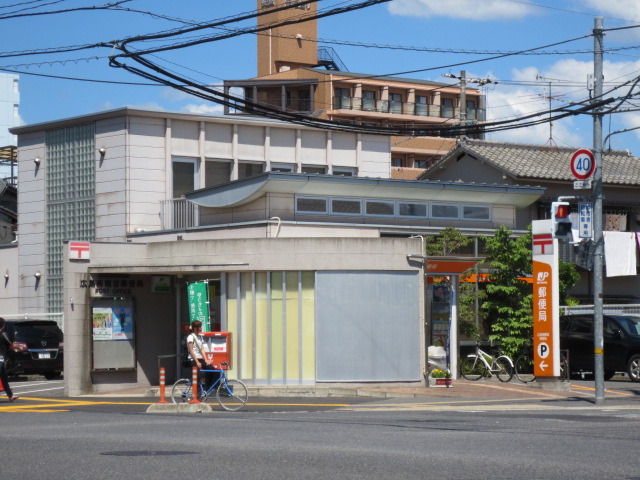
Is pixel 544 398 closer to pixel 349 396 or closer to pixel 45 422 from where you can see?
pixel 349 396

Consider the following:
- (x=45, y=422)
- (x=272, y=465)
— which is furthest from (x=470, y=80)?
A: (x=272, y=465)

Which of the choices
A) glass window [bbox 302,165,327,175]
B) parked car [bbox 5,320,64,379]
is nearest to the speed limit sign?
glass window [bbox 302,165,327,175]

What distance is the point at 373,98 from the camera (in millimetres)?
76312

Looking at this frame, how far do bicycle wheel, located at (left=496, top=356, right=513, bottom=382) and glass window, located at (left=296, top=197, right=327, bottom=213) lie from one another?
6.52 meters

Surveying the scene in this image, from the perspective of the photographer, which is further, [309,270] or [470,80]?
[470,80]

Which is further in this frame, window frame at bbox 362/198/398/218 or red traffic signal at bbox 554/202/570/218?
window frame at bbox 362/198/398/218

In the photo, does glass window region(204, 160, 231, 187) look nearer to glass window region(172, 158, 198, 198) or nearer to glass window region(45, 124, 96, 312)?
glass window region(172, 158, 198, 198)

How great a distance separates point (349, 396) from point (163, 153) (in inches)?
540

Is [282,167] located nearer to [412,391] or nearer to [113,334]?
[113,334]

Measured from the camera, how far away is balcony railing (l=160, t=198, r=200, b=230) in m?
33.8

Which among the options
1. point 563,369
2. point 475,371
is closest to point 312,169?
point 475,371

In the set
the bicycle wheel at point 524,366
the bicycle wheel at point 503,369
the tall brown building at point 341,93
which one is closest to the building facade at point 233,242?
the bicycle wheel at point 503,369

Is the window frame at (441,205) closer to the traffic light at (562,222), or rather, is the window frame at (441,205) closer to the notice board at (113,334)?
the traffic light at (562,222)

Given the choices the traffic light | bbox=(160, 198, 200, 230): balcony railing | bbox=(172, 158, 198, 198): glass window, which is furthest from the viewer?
bbox=(172, 158, 198, 198): glass window
